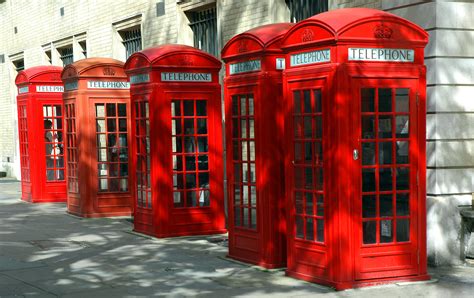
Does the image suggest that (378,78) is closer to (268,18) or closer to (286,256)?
(286,256)

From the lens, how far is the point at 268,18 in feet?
43.3

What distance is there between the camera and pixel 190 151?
12.1m

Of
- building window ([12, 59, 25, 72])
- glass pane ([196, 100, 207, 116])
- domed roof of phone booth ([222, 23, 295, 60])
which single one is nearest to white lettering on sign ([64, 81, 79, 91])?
glass pane ([196, 100, 207, 116])

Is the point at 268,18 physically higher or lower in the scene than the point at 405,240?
higher

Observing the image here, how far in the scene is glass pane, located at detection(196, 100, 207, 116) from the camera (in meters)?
12.0

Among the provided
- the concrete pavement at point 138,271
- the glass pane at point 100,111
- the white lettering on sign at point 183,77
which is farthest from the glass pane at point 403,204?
the glass pane at point 100,111

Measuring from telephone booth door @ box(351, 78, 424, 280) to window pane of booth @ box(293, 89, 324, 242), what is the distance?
444 mm

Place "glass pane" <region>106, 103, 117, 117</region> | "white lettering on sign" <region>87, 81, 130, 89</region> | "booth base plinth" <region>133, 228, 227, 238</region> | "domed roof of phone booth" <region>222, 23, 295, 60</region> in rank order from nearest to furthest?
"domed roof of phone booth" <region>222, 23, 295, 60</region> → "booth base plinth" <region>133, 228, 227, 238</region> → "white lettering on sign" <region>87, 81, 130, 89</region> → "glass pane" <region>106, 103, 117, 117</region>

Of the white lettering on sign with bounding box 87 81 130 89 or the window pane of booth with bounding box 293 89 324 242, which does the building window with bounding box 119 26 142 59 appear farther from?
the window pane of booth with bounding box 293 89 324 242

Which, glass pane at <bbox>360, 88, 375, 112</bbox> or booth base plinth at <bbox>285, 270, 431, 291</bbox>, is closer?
booth base plinth at <bbox>285, 270, 431, 291</bbox>

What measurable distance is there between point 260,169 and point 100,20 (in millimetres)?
12760

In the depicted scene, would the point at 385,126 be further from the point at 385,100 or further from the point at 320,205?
the point at 320,205

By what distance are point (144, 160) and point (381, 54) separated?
18.1ft

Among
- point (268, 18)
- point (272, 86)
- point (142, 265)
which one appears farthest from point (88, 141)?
point (272, 86)
